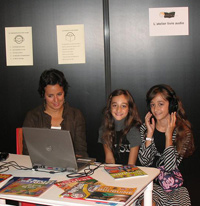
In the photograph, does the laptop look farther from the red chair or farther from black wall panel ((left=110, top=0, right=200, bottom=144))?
black wall panel ((left=110, top=0, right=200, bottom=144))

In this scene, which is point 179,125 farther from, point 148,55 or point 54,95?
Answer: point 54,95

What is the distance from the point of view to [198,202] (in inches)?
119

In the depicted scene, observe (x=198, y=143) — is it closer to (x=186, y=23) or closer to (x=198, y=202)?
(x=198, y=202)

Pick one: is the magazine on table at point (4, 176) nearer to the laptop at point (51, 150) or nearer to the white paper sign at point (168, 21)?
the laptop at point (51, 150)

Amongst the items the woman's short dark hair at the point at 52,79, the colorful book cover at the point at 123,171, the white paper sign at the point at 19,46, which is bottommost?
the colorful book cover at the point at 123,171

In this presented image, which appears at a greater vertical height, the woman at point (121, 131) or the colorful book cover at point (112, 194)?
the woman at point (121, 131)

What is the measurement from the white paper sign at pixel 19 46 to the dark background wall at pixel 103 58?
49mm

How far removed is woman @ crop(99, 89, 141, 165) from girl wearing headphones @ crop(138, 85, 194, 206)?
80 millimetres

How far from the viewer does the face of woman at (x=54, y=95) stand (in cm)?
277

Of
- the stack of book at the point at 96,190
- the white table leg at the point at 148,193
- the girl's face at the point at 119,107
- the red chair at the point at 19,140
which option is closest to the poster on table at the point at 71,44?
the girl's face at the point at 119,107

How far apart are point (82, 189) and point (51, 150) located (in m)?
0.36

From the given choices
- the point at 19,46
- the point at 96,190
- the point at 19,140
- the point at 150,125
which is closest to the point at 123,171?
the point at 96,190

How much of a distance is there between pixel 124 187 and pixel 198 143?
1.48 meters

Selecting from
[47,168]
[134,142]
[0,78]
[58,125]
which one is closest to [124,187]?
[47,168]
